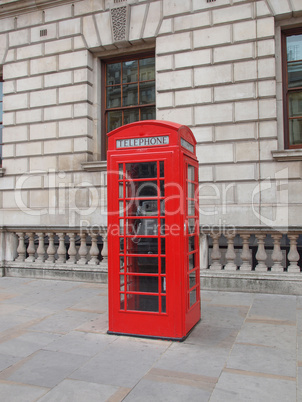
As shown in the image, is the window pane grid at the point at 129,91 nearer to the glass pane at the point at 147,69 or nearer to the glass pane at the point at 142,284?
the glass pane at the point at 147,69

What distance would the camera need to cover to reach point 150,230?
4.40m

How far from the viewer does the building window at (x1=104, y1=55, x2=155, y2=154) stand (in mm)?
9906

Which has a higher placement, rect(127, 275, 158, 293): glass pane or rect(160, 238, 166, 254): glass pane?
rect(160, 238, 166, 254): glass pane

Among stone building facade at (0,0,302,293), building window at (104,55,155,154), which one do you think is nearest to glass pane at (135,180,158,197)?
stone building facade at (0,0,302,293)

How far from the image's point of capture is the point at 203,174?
8.83 metres

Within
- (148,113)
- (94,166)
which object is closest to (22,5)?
(148,113)

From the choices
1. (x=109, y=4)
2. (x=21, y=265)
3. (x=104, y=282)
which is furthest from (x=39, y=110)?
(x=104, y=282)

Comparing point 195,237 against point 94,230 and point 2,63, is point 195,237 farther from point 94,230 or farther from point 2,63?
point 2,63

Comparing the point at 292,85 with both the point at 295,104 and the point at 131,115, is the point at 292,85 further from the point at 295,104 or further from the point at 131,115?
the point at 131,115

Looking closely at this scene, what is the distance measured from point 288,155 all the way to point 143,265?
500cm

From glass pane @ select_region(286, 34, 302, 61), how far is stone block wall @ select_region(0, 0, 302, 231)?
1.18 ft

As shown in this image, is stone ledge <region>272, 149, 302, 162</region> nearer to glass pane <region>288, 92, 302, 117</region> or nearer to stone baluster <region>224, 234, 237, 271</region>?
glass pane <region>288, 92, 302, 117</region>

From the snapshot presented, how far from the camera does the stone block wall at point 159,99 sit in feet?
27.4

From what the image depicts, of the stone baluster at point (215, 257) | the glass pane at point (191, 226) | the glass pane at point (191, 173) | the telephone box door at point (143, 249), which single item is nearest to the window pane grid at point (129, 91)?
the stone baluster at point (215, 257)
